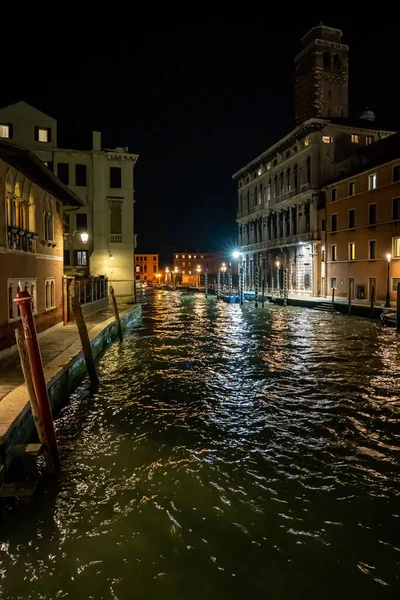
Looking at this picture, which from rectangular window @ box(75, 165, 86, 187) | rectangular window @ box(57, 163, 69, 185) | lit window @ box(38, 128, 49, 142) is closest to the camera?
lit window @ box(38, 128, 49, 142)

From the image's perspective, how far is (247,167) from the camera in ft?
208

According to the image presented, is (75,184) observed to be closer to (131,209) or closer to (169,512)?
(131,209)

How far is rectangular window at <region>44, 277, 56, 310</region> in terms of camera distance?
640 inches

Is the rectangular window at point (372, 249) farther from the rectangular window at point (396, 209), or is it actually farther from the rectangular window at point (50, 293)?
the rectangular window at point (50, 293)

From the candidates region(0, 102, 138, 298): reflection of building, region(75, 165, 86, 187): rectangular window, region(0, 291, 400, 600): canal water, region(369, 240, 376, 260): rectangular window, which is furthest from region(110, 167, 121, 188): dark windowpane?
region(0, 291, 400, 600): canal water

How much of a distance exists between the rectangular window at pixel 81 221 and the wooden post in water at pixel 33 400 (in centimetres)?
3106

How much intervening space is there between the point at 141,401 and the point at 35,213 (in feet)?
26.7

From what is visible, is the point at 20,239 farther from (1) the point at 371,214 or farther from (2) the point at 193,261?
(2) the point at 193,261

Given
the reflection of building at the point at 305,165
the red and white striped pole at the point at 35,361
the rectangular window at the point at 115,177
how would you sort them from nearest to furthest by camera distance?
the red and white striped pole at the point at 35,361 → the rectangular window at the point at 115,177 → the reflection of building at the point at 305,165

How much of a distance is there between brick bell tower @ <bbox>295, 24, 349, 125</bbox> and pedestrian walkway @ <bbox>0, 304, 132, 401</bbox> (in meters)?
45.0

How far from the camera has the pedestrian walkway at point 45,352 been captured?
845cm

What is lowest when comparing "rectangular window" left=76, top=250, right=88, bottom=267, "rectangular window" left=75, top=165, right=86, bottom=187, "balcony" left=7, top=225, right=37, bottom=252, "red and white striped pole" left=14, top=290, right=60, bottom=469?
"red and white striped pole" left=14, top=290, right=60, bottom=469

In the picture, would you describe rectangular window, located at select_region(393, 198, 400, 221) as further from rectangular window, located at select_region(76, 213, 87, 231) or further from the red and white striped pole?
the red and white striped pole

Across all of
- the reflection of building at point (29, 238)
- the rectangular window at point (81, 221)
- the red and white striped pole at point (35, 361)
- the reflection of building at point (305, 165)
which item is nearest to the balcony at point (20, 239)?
the reflection of building at point (29, 238)
